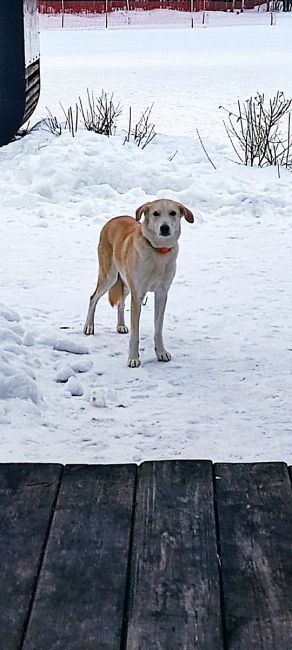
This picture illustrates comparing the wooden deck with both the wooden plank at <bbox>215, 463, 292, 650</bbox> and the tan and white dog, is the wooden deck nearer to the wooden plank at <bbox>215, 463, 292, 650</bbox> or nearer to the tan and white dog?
the wooden plank at <bbox>215, 463, 292, 650</bbox>

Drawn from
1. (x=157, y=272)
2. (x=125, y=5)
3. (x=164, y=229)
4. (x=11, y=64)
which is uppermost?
(x=11, y=64)

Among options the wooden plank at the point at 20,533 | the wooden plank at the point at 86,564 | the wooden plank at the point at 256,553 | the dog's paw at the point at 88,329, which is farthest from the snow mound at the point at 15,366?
the wooden plank at the point at 256,553

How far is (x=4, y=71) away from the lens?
4.71m

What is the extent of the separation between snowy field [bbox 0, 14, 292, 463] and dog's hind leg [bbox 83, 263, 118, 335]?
10cm

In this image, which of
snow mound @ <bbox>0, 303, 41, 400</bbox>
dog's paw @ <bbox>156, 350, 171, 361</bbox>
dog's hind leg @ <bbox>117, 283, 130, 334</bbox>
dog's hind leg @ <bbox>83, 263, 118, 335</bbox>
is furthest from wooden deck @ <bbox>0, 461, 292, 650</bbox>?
dog's hind leg @ <bbox>117, 283, 130, 334</bbox>

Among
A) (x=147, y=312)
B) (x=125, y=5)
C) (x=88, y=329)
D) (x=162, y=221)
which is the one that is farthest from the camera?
(x=125, y=5)

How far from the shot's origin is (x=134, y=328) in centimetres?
496

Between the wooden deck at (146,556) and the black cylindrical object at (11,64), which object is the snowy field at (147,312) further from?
the wooden deck at (146,556)

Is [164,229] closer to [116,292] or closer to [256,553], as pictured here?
[116,292]

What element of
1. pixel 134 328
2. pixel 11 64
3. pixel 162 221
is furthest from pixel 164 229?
pixel 11 64

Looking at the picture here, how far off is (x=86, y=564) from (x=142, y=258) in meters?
2.91

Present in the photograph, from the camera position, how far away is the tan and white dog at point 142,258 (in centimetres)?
470

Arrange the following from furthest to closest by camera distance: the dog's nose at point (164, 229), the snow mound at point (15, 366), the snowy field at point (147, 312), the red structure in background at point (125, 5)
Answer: the red structure in background at point (125, 5) → the dog's nose at point (164, 229) → the snow mound at point (15, 366) → the snowy field at point (147, 312)

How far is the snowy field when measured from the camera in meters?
4.05
